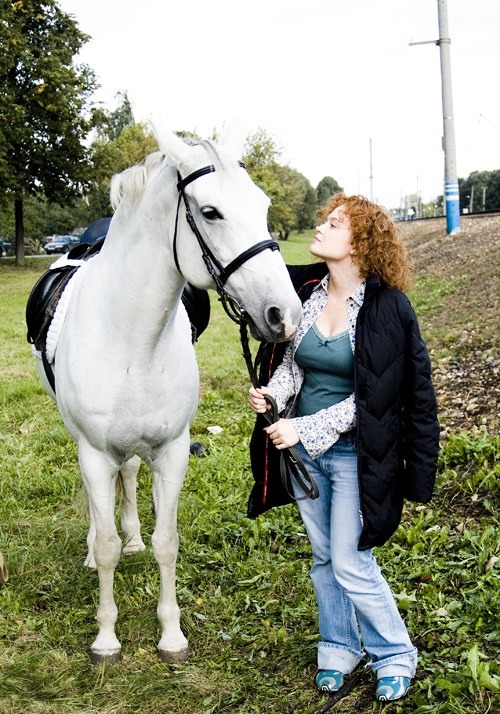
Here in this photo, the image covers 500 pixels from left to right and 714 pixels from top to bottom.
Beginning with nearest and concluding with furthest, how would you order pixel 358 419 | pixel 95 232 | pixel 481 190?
pixel 358 419
pixel 95 232
pixel 481 190

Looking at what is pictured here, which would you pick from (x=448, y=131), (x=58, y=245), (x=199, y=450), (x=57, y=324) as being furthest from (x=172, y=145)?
(x=58, y=245)

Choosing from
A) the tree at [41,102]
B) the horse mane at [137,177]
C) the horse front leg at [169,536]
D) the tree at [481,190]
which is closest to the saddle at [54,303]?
the horse front leg at [169,536]

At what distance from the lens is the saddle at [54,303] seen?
391cm

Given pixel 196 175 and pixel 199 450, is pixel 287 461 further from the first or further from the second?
pixel 199 450

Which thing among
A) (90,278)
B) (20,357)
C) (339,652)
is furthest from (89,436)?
(20,357)

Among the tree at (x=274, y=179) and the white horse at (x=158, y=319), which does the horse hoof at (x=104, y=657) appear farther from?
the tree at (x=274, y=179)

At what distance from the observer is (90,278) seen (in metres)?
3.24

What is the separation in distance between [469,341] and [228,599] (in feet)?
16.2

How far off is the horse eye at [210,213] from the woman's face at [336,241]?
0.50 m

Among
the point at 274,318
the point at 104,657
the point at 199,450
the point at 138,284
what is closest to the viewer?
the point at 274,318

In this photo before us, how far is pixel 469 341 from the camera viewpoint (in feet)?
25.6

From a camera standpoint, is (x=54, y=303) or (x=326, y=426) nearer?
(x=326, y=426)

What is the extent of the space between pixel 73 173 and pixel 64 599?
1061 inches

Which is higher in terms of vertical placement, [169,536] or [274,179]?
[274,179]
